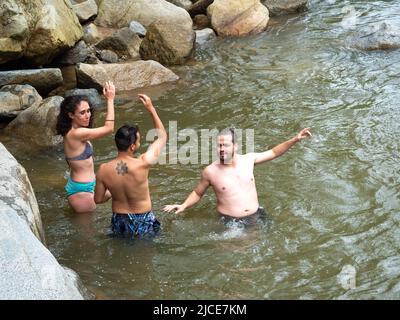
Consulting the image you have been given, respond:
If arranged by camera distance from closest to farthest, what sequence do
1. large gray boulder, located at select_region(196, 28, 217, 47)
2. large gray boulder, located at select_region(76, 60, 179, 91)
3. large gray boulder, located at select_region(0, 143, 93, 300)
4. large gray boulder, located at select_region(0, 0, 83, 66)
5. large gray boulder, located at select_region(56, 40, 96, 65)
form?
large gray boulder, located at select_region(0, 143, 93, 300) → large gray boulder, located at select_region(0, 0, 83, 66) → large gray boulder, located at select_region(76, 60, 179, 91) → large gray boulder, located at select_region(56, 40, 96, 65) → large gray boulder, located at select_region(196, 28, 217, 47)

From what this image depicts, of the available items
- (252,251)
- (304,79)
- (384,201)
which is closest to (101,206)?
(252,251)

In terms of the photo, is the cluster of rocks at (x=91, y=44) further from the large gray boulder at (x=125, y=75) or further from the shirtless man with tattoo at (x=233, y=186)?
the shirtless man with tattoo at (x=233, y=186)

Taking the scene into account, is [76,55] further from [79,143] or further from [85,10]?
[79,143]

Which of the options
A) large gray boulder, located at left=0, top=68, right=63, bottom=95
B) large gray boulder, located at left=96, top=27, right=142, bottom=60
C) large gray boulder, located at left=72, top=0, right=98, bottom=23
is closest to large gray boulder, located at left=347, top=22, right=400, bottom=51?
large gray boulder, located at left=96, top=27, right=142, bottom=60

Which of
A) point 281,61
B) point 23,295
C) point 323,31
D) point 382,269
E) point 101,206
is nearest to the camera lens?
point 23,295

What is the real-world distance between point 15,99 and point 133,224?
478 centimetres

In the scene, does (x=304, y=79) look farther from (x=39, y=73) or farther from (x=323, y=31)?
(x=39, y=73)

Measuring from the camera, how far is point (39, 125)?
8.47m

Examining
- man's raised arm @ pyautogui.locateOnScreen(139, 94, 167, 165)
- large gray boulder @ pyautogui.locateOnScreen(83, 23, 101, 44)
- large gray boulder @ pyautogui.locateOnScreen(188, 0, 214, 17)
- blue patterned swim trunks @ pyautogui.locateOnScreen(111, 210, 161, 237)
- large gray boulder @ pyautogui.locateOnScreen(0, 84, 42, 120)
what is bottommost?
large gray boulder @ pyautogui.locateOnScreen(188, 0, 214, 17)

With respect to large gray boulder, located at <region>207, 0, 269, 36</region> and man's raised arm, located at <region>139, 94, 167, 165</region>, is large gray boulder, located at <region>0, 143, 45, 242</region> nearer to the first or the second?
man's raised arm, located at <region>139, 94, 167, 165</region>

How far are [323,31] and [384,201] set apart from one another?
27.1 feet

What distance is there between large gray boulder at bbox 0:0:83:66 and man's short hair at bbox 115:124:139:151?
525cm

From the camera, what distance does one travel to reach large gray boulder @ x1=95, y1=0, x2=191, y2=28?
559 inches
